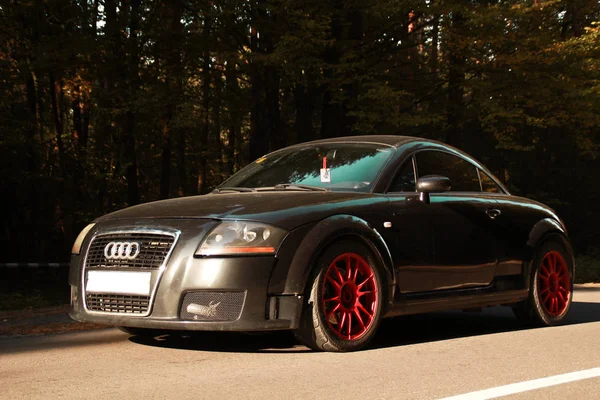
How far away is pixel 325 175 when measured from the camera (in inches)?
277

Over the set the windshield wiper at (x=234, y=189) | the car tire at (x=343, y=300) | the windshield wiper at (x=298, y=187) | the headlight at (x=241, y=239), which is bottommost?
the car tire at (x=343, y=300)

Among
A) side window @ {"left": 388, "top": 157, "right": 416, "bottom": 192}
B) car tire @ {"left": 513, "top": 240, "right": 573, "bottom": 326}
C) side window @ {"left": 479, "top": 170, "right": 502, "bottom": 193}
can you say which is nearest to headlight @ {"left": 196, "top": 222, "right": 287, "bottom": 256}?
side window @ {"left": 388, "top": 157, "right": 416, "bottom": 192}

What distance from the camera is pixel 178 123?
21.5 m

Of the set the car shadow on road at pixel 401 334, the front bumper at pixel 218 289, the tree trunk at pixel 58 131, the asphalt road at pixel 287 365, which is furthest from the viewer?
the tree trunk at pixel 58 131

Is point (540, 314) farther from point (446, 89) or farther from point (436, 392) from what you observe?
point (446, 89)

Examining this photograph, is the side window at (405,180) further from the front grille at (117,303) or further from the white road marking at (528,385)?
the front grille at (117,303)

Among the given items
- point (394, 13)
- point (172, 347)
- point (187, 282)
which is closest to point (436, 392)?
point (187, 282)

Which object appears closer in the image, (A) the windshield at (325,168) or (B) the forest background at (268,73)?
(A) the windshield at (325,168)

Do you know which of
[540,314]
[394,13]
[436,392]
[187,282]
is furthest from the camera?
[394,13]

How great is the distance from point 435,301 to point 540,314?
1687 millimetres

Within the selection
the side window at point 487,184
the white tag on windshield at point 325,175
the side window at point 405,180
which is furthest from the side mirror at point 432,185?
the side window at point 487,184

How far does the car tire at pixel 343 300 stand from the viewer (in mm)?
5977

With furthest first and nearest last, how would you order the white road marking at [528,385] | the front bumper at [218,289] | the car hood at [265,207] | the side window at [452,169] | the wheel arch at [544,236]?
the wheel arch at [544,236], the side window at [452,169], the car hood at [265,207], the front bumper at [218,289], the white road marking at [528,385]

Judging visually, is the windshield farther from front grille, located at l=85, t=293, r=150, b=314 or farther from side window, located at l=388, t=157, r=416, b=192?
front grille, located at l=85, t=293, r=150, b=314
